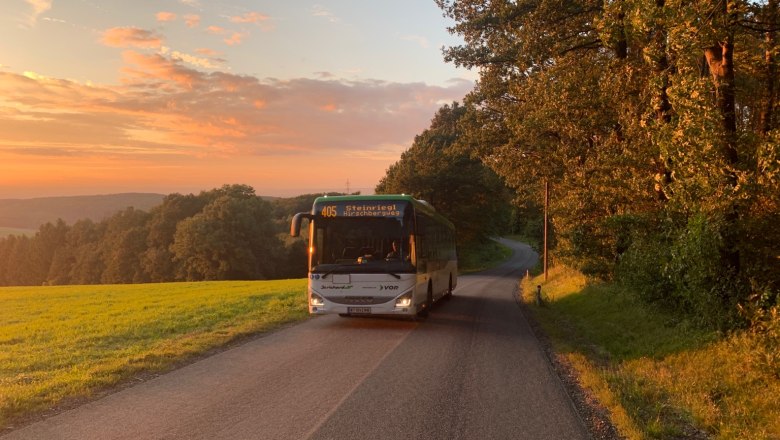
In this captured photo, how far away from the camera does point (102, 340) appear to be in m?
11.8

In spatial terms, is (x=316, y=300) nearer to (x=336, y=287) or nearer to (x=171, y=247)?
(x=336, y=287)

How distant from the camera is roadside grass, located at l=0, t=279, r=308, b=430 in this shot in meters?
7.38

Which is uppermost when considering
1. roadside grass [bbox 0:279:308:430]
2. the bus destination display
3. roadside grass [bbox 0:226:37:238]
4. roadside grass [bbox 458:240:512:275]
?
the bus destination display

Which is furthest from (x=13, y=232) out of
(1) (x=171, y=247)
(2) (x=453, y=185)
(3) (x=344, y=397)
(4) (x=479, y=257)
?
(3) (x=344, y=397)

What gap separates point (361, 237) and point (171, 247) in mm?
63598

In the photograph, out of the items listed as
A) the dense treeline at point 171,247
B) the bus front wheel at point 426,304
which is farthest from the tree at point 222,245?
the bus front wheel at point 426,304

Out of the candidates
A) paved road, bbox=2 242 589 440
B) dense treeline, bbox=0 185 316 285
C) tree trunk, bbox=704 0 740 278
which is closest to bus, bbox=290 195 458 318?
paved road, bbox=2 242 589 440

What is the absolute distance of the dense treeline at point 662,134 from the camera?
8.52m

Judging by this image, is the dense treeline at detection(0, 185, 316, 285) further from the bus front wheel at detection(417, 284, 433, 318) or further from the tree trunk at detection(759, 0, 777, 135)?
the tree trunk at detection(759, 0, 777, 135)

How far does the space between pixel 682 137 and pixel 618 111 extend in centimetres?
724

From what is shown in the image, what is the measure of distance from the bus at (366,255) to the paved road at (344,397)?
1.45 meters

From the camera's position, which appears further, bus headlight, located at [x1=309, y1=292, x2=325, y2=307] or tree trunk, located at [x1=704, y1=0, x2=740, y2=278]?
bus headlight, located at [x1=309, y1=292, x2=325, y2=307]

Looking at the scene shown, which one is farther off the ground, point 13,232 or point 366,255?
point 366,255

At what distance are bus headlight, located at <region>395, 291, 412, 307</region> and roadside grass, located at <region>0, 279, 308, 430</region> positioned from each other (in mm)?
3319
